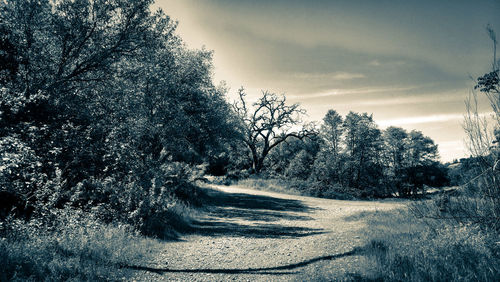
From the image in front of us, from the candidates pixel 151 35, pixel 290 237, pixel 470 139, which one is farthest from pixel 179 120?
pixel 470 139

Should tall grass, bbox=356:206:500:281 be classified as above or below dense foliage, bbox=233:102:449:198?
below

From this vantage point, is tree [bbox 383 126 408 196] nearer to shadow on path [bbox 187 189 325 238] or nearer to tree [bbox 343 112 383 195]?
tree [bbox 343 112 383 195]

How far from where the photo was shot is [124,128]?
1148 centimetres

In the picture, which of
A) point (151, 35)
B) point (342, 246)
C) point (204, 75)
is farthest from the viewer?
point (204, 75)

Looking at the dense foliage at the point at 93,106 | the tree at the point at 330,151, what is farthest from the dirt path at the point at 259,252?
the tree at the point at 330,151

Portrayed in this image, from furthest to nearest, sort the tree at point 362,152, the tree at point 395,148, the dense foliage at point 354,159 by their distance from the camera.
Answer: the tree at point 395,148 < the tree at point 362,152 < the dense foliage at point 354,159

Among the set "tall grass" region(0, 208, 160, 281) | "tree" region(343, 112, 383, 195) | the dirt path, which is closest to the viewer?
"tall grass" region(0, 208, 160, 281)

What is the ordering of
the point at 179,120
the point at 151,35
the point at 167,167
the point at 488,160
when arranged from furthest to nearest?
the point at 179,120, the point at 151,35, the point at 167,167, the point at 488,160

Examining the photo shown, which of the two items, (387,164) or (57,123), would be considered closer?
(57,123)

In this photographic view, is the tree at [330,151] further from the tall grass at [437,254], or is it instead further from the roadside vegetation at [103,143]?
Result: the tall grass at [437,254]

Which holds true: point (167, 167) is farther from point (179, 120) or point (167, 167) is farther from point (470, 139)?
point (470, 139)

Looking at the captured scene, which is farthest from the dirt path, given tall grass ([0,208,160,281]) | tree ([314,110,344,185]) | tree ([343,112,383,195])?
tree ([343,112,383,195])

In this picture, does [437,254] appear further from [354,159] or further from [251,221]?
[354,159]

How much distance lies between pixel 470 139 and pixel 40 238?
10.8 meters
